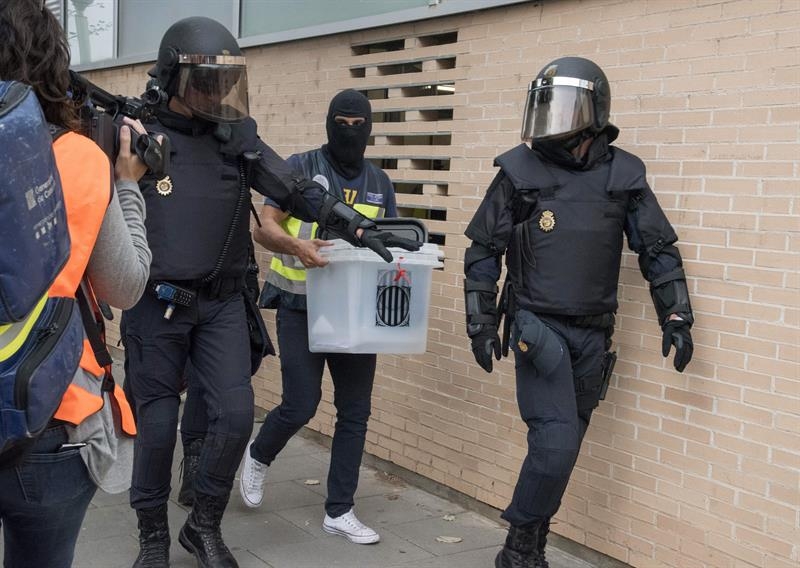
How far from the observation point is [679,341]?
386 centimetres

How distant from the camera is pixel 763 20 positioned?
12.5 feet

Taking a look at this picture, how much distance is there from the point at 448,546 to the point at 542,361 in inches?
50.3

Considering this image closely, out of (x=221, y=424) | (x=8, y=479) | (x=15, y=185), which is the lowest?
(x=221, y=424)

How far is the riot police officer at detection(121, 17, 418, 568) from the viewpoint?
4027 millimetres

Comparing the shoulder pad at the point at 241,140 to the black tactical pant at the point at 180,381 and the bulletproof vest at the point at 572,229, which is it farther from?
the bulletproof vest at the point at 572,229

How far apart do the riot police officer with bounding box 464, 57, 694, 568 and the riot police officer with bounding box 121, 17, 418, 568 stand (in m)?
0.45

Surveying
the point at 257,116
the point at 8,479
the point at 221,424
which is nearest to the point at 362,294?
the point at 221,424

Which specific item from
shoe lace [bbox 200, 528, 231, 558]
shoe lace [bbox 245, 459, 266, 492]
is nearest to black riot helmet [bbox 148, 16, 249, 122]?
shoe lace [bbox 200, 528, 231, 558]

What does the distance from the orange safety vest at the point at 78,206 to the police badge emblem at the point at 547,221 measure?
7.13 ft

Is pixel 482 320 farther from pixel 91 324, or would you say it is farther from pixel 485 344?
pixel 91 324

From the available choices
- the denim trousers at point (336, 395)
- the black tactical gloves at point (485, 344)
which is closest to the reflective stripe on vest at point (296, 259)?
the denim trousers at point (336, 395)

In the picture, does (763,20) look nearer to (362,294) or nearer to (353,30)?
(362,294)

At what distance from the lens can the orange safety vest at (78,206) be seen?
7.03 ft

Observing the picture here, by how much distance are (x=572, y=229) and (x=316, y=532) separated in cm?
202
